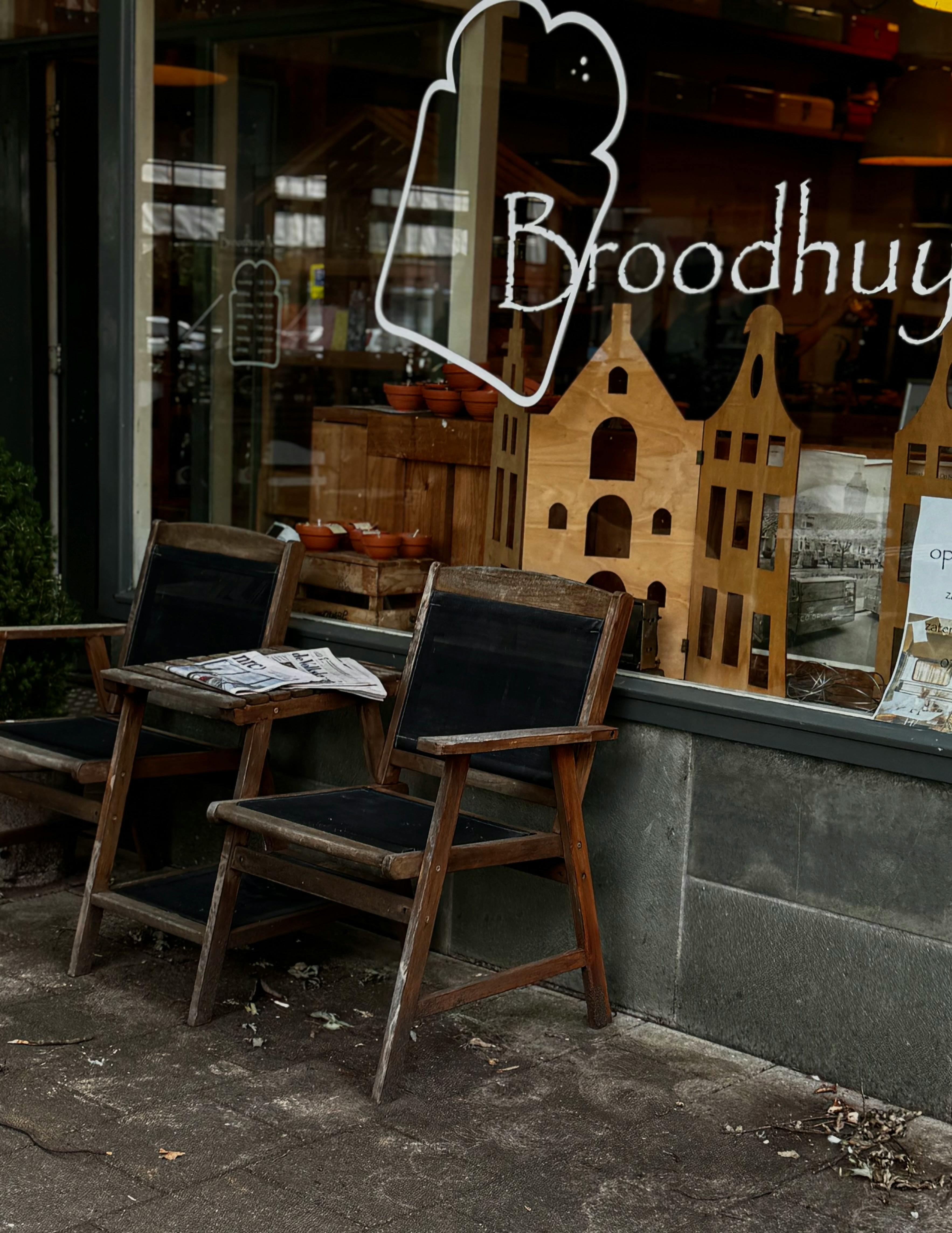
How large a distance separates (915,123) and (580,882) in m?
3.31

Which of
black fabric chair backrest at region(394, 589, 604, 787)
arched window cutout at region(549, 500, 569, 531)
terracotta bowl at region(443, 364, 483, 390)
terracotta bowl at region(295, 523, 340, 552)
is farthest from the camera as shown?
terracotta bowl at region(295, 523, 340, 552)

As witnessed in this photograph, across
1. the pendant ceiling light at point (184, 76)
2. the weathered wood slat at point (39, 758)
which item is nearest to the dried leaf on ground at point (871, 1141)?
the weathered wood slat at point (39, 758)

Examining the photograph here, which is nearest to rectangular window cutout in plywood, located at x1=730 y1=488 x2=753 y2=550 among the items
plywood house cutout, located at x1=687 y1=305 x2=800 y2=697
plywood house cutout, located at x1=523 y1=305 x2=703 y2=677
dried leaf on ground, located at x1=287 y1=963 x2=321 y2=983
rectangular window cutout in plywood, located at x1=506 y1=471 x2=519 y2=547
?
plywood house cutout, located at x1=687 y1=305 x2=800 y2=697

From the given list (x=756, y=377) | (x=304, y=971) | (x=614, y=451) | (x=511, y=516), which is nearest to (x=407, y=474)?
(x=511, y=516)

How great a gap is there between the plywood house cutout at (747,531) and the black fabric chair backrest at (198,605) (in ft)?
3.71

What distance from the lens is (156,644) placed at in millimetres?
4105

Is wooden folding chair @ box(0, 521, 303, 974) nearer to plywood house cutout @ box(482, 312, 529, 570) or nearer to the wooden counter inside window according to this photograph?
the wooden counter inside window

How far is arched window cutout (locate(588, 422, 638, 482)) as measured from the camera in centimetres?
372

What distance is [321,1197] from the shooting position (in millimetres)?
2611

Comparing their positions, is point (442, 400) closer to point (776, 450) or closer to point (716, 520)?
point (716, 520)

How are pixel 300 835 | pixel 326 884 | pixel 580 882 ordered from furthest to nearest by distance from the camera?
pixel 580 882, pixel 326 884, pixel 300 835

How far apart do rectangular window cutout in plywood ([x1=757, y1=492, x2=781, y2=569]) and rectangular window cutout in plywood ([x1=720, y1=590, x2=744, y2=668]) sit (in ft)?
0.25

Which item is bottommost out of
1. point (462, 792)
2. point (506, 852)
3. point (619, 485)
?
point (506, 852)

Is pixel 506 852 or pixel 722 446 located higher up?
pixel 722 446
